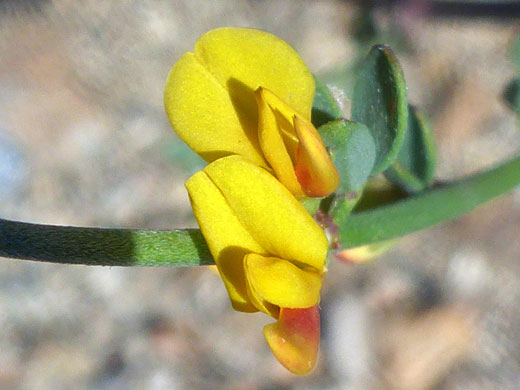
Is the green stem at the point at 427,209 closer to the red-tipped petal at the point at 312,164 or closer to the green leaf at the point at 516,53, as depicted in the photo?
the red-tipped petal at the point at 312,164

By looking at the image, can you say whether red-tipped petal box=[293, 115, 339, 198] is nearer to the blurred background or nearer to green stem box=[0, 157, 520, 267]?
green stem box=[0, 157, 520, 267]

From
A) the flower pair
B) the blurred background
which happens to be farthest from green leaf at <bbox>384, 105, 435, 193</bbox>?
the blurred background

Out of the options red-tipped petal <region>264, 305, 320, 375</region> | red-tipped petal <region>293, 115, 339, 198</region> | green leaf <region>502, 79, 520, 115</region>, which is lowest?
green leaf <region>502, 79, 520, 115</region>

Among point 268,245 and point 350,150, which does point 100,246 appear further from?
point 350,150

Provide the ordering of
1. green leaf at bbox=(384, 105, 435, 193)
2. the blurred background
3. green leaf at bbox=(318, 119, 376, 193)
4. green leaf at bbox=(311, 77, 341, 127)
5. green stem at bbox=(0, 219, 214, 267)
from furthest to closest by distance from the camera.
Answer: the blurred background, green leaf at bbox=(384, 105, 435, 193), green leaf at bbox=(311, 77, 341, 127), green leaf at bbox=(318, 119, 376, 193), green stem at bbox=(0, 219, 214, 267)

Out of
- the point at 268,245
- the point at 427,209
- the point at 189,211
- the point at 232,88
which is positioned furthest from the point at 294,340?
the point at 189,211

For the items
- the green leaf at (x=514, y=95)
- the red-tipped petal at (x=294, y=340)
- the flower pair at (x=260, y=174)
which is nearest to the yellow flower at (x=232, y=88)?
the flower pair at (x=260, y=174)

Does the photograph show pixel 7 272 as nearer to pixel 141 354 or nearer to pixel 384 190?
pixel 141 354
